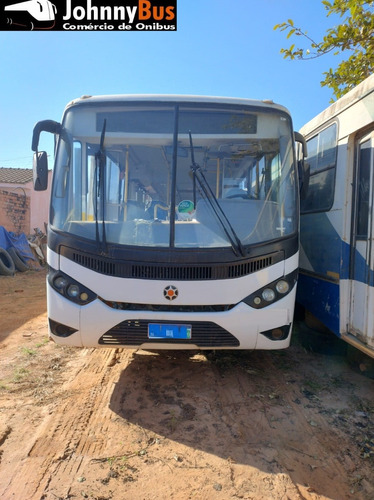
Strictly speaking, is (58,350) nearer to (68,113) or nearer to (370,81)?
(68,113)

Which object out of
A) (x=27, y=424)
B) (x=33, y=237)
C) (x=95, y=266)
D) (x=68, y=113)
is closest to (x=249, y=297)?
(x=95, y=266)

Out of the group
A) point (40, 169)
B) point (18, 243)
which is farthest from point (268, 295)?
point (18, 243)

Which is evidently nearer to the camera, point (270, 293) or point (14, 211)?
point (270, 293)

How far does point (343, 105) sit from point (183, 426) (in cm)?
403

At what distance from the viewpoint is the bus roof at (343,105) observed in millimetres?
3921

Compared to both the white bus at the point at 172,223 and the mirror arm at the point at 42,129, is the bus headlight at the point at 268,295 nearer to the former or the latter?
the white bus at the point at 172,223

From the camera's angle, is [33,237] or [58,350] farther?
[33,237]

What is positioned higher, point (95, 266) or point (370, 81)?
point (370, 81)

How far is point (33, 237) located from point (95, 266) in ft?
43.9

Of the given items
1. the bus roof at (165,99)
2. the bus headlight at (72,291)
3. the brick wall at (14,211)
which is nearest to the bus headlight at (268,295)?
the bus headlight at (72,291)

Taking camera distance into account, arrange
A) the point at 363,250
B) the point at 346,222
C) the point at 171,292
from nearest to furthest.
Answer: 1. the point at 171,292
2. the point at 363,250
3. the point at 346,222

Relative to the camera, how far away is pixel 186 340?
375cm

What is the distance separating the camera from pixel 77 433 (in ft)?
10.7

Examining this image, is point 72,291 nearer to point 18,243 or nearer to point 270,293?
point 270,293
